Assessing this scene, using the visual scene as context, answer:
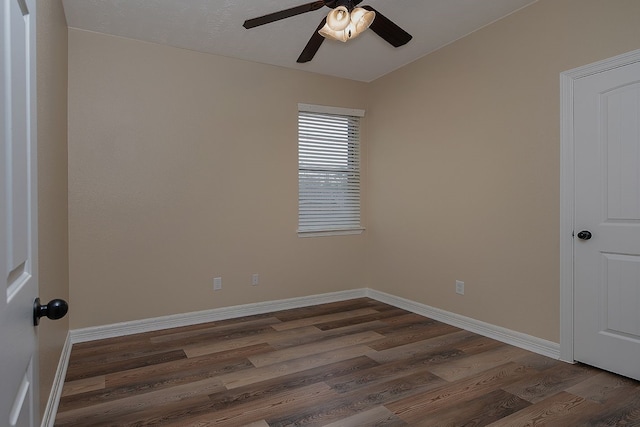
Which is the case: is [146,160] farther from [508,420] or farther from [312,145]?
[508,420]

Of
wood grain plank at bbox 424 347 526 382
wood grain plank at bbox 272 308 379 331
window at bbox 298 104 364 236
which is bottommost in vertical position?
wood grain plank at bbox 424 347 526 382

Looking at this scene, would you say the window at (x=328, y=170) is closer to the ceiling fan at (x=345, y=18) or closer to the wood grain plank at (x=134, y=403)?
the ceiling fan at (x=345, y=18)

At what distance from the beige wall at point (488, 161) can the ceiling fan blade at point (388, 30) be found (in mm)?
1194

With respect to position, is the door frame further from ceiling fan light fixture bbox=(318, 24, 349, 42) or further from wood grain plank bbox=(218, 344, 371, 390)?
ceiling fan light fixture bbox=(318, 24, 349, 42)

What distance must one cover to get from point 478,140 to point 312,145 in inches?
71.8

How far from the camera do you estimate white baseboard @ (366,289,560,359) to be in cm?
296

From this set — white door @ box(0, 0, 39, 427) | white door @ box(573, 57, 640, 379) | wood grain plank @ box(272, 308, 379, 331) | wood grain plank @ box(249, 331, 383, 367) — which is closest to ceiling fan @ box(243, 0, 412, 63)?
white door @ box(573, 57, 640, 379)

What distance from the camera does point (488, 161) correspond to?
3371 millimetres

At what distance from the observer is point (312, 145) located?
4473 mm

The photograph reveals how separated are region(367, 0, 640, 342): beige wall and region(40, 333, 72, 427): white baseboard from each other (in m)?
3.18

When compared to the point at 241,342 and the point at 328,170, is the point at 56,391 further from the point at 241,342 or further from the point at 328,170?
the point at 328,170

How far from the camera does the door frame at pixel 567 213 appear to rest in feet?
9.15

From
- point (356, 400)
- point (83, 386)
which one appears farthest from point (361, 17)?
point (83, 386)

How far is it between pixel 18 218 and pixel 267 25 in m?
3.00
